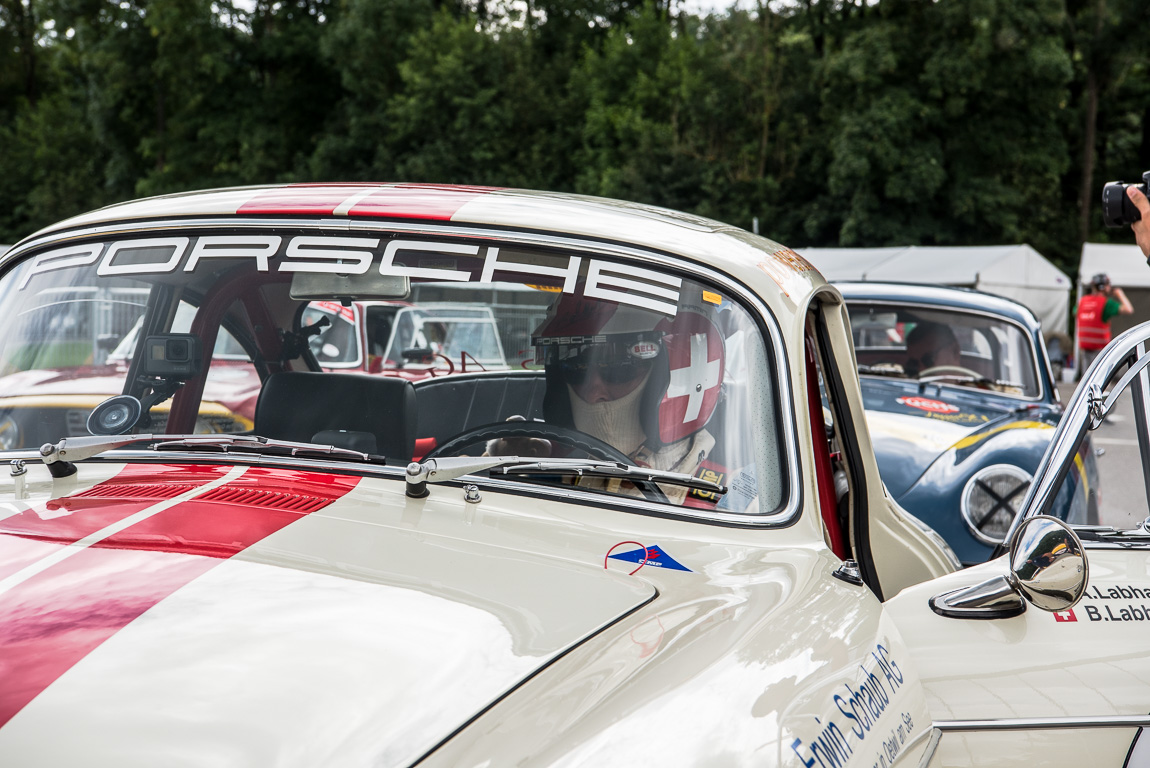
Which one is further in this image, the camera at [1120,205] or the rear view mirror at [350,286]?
the camera at [1120,205]

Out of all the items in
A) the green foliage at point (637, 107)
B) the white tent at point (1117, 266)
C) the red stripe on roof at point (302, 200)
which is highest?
the green foliage at point (637, 107)

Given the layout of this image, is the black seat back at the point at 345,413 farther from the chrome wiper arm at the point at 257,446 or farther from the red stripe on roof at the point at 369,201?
the red stripe on roof at the point at 369,201

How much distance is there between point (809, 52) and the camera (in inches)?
1355

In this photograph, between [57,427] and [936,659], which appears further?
[57,427]

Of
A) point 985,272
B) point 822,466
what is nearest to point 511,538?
point 822,466

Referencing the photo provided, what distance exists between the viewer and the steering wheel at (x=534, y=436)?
2057mm

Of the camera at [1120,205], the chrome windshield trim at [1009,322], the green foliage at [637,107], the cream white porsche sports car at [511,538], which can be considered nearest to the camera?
the cream white porsche sports car at [511,538]

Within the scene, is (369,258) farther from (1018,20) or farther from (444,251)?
(1018,20)

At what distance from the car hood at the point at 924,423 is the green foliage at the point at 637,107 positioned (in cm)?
2454

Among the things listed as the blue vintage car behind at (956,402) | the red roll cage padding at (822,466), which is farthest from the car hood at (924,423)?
the red roll cage padding at (822,466)

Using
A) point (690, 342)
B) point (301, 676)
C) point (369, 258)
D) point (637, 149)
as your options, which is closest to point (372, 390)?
point (369, 258)

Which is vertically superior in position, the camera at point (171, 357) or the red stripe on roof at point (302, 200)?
the red stripe on roof at point (302, 200)

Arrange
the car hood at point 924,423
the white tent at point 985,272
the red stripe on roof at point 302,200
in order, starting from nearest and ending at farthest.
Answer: the red stripe on roof at point 302,200 → the car hood at point 924,423 → the white tent at point 985,272

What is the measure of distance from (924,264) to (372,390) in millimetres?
20978
